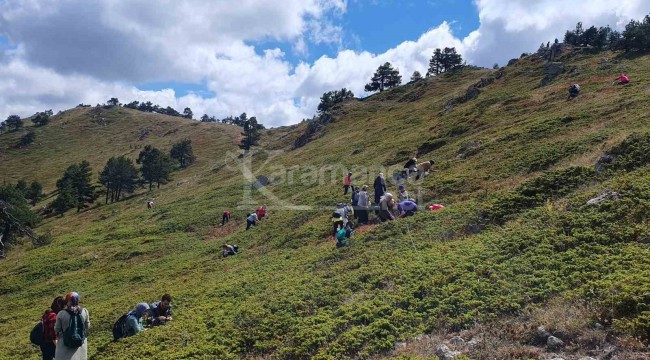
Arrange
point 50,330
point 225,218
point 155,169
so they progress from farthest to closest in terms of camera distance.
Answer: point 155,169 < point 225,218 < point 50,330

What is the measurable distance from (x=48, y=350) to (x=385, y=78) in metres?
122

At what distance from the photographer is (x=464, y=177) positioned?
2506 centimetres

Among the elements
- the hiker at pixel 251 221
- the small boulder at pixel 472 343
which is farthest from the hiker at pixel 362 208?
the small boulder at pixel 472 343

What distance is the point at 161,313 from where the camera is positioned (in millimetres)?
15719

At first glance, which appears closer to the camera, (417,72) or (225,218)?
(225,218)

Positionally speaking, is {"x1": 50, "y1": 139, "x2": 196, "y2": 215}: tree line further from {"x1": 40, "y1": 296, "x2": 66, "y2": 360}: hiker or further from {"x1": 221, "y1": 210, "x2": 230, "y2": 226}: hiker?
{"x1": 40, "y1": 296, "x2": 66, "y2": 360}: hiker

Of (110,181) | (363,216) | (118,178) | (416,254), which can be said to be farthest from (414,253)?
(110,181)

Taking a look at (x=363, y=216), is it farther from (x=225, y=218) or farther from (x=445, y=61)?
(x=445, y=61)

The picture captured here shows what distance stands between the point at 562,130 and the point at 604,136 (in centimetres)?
524

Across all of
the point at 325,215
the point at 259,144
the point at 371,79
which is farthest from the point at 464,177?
the point at 371,79

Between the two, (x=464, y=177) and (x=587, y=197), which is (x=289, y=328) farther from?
(x=464, y=177)

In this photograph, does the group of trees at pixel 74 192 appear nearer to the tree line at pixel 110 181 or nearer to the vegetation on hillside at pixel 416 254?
the tree line at pixel 110 181

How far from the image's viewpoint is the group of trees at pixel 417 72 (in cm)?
11775

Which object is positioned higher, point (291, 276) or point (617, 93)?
point (617, 93)
